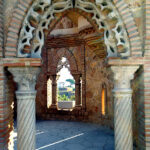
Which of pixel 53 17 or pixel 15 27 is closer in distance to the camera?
pixel 15 27

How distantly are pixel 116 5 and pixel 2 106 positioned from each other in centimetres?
255

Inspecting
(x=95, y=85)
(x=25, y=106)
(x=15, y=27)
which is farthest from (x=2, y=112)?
(x=95, y=85)

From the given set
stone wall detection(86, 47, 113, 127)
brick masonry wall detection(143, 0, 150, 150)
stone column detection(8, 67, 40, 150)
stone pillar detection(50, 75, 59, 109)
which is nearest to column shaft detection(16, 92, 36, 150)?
stone column detection(8, 67, 40, 150)

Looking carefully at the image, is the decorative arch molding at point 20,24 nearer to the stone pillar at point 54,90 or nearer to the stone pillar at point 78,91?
the stone pillar at point 78,91

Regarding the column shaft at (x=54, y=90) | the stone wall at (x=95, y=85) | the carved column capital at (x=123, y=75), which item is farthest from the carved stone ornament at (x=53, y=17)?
the column shaft at (x=54, y=90)

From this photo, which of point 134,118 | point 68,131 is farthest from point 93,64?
point 134,118

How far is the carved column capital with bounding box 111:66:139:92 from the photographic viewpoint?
9.66 ft

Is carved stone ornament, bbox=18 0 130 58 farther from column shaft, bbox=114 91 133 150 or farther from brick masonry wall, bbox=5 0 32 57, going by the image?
column shaft, bbox=114 91 133 150

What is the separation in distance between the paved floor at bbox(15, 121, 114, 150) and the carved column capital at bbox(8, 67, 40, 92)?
2722 millimetres

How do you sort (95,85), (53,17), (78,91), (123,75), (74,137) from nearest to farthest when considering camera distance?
1. (123,75)
2. (53,17)
3. (74,137)
4. (95,85)
5. (78,91)

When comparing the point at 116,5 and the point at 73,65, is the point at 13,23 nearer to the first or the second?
the point at 116,5

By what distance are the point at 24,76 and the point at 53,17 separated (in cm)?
122

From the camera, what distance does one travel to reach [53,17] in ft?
10.5

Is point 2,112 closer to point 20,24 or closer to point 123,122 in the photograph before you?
point 20,24
